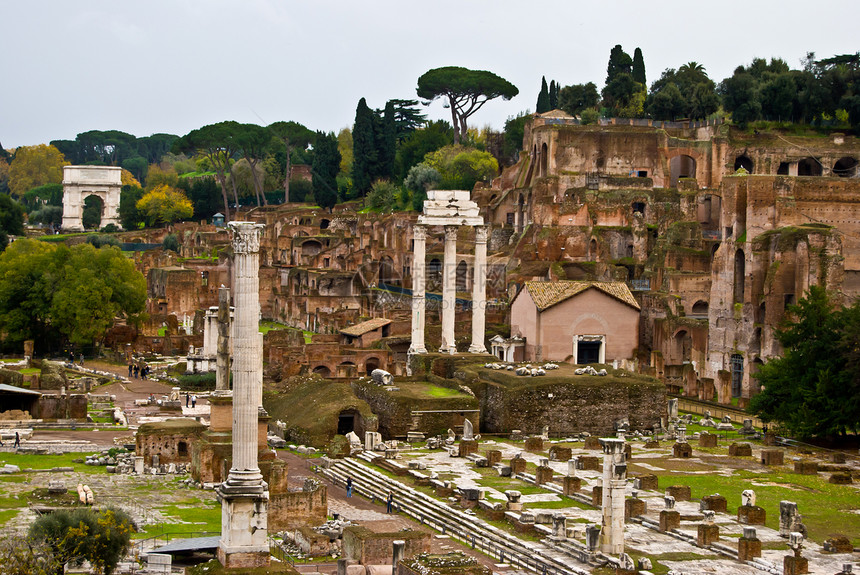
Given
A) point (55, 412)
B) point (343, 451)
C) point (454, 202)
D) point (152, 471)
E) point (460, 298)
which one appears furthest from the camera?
point (460, 298)

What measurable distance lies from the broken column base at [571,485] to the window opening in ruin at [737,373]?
67.4 feet

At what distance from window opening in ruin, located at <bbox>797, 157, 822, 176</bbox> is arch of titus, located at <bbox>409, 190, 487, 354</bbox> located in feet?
A: 97.6

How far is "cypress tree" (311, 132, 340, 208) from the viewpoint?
97875mm

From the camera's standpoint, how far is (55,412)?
133 feet

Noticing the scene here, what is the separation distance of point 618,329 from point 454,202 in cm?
810

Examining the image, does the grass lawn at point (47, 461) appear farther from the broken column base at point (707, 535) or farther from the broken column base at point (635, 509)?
the broken column base at point (707, 535)

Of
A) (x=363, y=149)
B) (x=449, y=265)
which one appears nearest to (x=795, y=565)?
(x=449, y=265)

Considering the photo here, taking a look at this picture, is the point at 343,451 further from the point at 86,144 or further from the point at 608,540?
the point at 86,144

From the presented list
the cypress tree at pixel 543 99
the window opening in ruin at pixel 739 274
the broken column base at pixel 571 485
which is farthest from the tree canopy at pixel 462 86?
the broken column base at pixel 571 485

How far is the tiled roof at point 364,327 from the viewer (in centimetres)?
5459

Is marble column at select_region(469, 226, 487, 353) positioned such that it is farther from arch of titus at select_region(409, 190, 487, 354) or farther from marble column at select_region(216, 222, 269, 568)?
marble column at select_region(216, 222, 269, 568)

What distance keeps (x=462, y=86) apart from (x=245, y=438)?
7306 centimetres

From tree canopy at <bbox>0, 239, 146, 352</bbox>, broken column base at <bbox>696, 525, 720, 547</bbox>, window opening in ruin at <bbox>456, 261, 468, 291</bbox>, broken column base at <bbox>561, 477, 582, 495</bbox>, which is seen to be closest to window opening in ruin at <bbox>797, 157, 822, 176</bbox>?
window opening in ruin at <bbox>456, 261, 468, 291</bbox>

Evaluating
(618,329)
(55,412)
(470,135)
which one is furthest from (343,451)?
(470,135)
